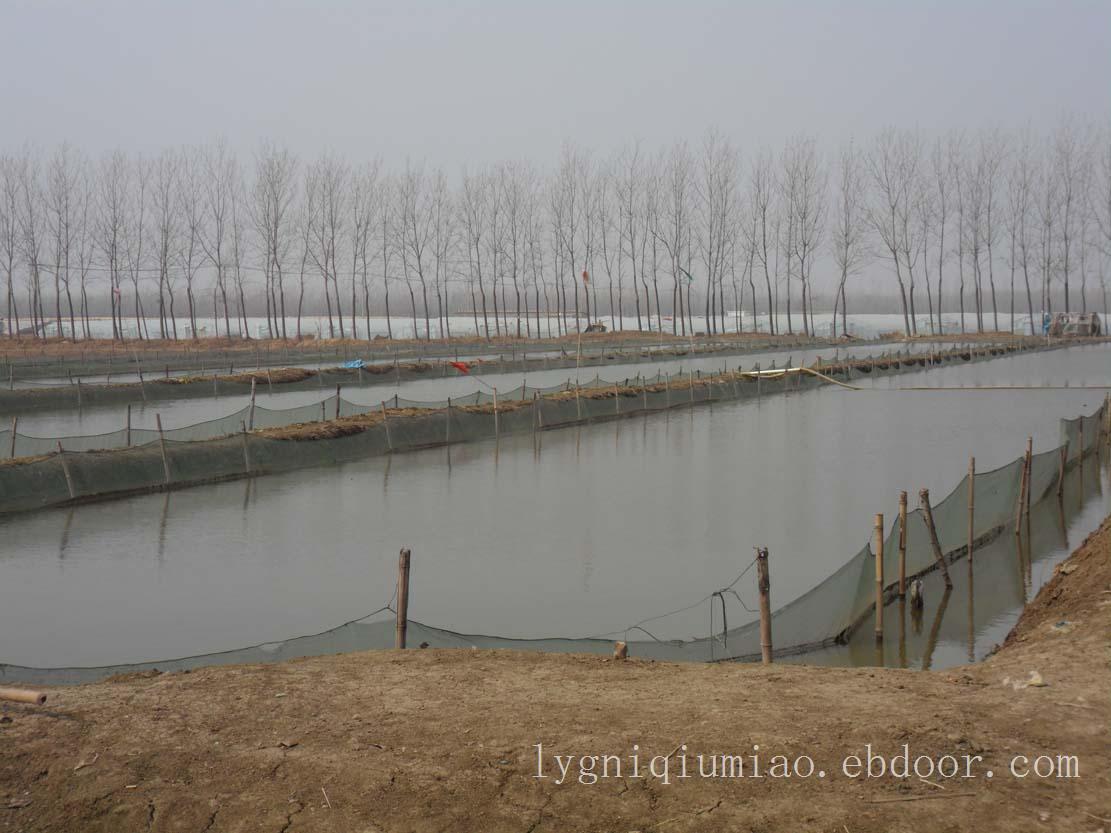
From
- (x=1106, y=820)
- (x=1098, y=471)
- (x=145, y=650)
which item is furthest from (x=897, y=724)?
(x=1098, y=471)

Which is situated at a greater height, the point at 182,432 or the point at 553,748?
the point at 182,432

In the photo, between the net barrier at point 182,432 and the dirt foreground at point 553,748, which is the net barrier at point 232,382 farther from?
the dirt foreground at point 553,748

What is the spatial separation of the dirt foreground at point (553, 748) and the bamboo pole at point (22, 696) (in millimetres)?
227

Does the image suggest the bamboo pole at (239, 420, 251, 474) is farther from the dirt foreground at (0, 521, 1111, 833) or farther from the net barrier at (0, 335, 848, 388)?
the net barrier at (0, 335, 848, 388)

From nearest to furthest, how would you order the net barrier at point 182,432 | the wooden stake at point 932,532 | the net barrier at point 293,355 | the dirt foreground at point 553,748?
the dirt foreground at point 553,748, the wooden stake at point 932,532, the net barrier at point 182,432, the net barrier at point 293,355

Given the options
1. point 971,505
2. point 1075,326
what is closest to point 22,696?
point 971,505

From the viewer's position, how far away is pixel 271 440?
68.0 feet

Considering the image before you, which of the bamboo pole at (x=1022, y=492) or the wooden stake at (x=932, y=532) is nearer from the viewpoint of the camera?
the wooden stake at (x=932, y=532)

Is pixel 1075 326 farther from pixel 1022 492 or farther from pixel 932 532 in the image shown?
pixel 932 532

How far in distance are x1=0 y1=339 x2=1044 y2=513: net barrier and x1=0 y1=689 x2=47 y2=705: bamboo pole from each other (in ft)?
37.4

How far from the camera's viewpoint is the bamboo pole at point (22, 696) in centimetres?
577

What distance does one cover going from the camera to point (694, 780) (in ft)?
17.3

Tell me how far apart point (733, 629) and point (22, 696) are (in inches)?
226

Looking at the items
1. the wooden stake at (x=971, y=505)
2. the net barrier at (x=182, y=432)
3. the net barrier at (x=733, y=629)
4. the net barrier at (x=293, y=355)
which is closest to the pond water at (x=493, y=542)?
the net barrier at (x=733, y=629)
